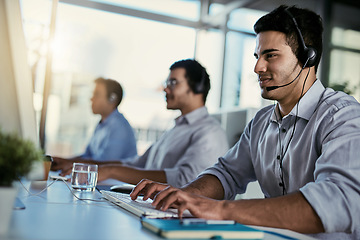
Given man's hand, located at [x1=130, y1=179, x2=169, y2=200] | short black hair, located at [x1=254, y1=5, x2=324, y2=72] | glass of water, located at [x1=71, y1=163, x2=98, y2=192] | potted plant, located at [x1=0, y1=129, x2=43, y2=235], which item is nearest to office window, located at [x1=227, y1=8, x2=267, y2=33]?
short black hair, located at [x1=254, y1=5, x2=324, y2=72]

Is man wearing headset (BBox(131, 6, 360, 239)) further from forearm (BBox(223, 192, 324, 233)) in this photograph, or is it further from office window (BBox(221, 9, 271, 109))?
office window (BBox(221, 9, 271, 109))

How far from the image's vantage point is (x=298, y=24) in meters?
1.41

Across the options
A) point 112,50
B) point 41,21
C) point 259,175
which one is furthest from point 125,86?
point 259,175

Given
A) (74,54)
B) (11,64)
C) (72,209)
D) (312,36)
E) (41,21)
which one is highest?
(41,21)

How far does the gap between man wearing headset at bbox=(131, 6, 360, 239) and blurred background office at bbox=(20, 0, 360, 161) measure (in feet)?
9.55

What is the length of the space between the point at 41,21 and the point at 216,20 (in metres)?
2.21

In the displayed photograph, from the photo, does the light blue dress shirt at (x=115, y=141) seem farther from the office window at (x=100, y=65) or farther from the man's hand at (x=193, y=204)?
the man's hand at (x=193, y=204)

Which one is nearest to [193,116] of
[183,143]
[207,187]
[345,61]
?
[183,143]

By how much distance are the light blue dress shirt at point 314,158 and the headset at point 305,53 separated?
3.3 inches

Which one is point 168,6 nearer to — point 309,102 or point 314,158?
point 309,102

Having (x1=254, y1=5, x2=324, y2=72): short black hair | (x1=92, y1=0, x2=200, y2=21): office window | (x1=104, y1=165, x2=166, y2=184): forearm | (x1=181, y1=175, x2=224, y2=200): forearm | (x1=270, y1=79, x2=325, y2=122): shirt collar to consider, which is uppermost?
(x1=92, y1=0, x2=200, y2=21): office window

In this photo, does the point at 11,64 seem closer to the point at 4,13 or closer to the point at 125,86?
the point at 4,13

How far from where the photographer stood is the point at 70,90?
5047 mm

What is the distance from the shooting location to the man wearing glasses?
1.99 meters
